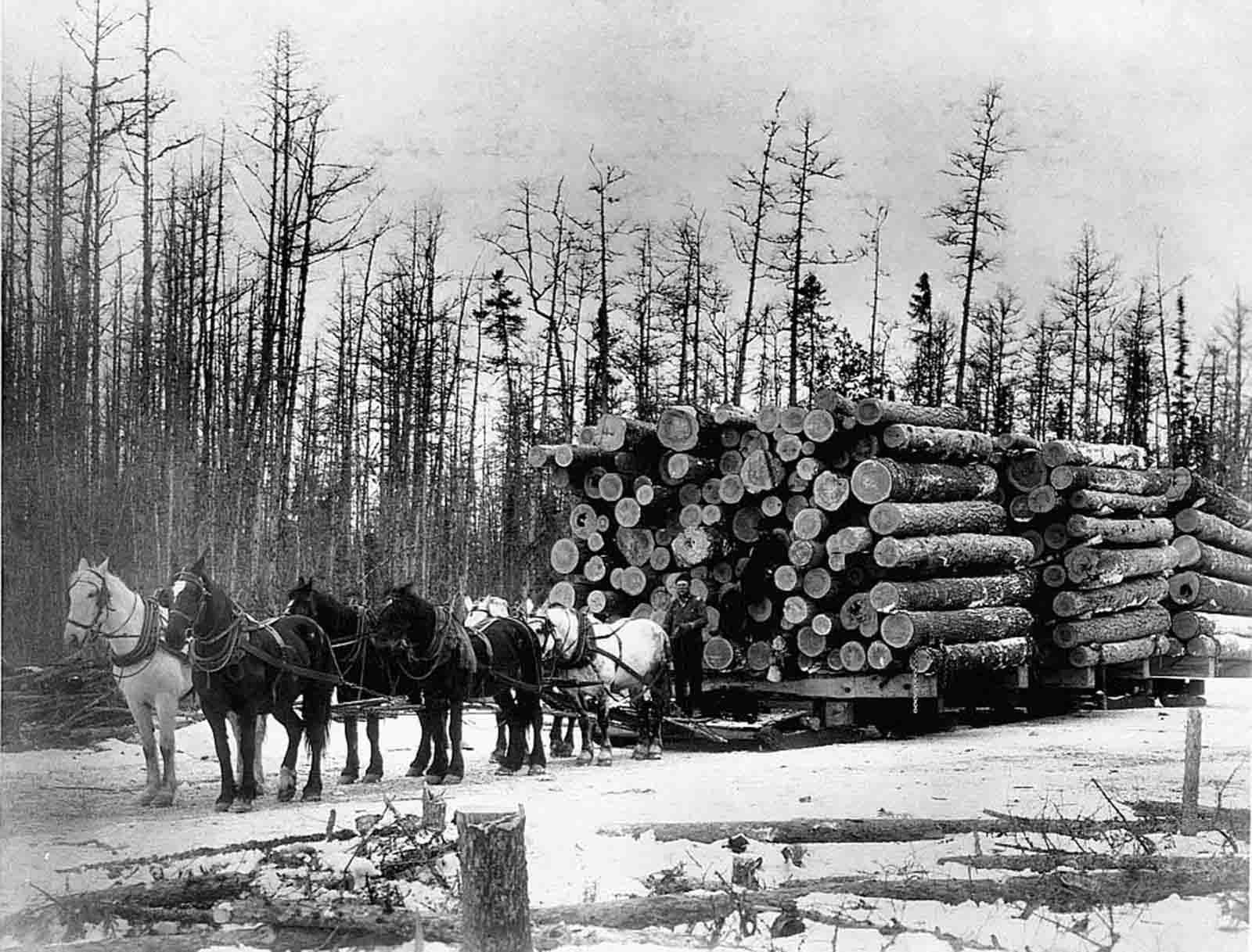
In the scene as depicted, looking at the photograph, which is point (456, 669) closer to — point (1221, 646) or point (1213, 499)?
point (1213, 499)

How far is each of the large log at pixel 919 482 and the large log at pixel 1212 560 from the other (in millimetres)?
2432

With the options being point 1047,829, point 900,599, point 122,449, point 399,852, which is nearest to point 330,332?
point 122,449

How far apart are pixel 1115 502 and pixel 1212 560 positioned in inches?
63.9

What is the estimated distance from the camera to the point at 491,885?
4848 millimetres

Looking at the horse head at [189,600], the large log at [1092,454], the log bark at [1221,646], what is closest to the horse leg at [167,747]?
the horse head at [189,600]

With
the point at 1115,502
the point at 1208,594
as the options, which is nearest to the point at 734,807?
the point at 1115,502

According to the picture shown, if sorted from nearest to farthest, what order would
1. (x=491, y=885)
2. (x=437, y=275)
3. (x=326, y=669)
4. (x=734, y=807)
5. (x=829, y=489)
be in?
(x=491, y=885), (x=437, y=275), (x=734, y=807), (x=326, y=669), (x=829, y=489)

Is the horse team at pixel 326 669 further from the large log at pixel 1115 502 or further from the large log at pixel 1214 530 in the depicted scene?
the large log at pixel 1214 530

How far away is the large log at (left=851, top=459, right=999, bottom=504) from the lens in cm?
1129

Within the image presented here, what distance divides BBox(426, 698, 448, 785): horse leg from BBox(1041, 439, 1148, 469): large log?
595 cm

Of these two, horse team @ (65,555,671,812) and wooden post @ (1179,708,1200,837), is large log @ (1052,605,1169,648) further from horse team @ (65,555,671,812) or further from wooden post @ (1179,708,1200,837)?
wooden post @ (1179,708,1200,837)

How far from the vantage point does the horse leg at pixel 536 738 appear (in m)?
9.31

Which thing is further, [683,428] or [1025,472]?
[1025,472]

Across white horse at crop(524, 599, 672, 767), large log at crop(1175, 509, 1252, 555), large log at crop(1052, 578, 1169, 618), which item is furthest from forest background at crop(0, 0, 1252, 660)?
large log at crop(1175, 509, 1252, 555)
